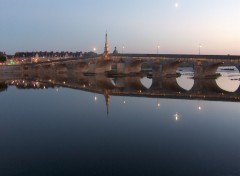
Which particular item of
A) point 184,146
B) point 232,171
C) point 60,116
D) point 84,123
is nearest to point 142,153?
point 184,146

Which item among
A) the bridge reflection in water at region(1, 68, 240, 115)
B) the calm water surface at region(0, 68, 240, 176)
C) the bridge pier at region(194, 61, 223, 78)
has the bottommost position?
the calm water surface at region(0, 68, 240, 176)

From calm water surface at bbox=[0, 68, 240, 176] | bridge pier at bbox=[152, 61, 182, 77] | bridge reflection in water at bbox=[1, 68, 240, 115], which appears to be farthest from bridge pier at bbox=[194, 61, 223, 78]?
calm water surface at bbox=[0, 68, 240, 176]

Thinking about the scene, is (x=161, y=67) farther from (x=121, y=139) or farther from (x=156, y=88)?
(x=121, y=139)

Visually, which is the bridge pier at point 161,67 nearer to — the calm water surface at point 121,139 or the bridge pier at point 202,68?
the bridge pier at point 202,68

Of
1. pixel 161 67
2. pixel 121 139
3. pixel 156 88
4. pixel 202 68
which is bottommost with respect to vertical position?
pixel 121 139

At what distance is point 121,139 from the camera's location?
15844mm

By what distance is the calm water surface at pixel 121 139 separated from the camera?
472 inches

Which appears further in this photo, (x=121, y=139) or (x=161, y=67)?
(x=161, y=67)

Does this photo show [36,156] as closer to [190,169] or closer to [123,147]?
[123,147]

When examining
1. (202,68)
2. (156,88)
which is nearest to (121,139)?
(156,88)

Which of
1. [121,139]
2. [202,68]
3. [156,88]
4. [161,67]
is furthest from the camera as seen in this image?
[161,67]

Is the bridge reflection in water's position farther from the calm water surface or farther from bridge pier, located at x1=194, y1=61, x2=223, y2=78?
the calm water surface

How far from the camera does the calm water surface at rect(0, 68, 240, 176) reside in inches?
472

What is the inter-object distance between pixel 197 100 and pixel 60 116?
1282 cm
